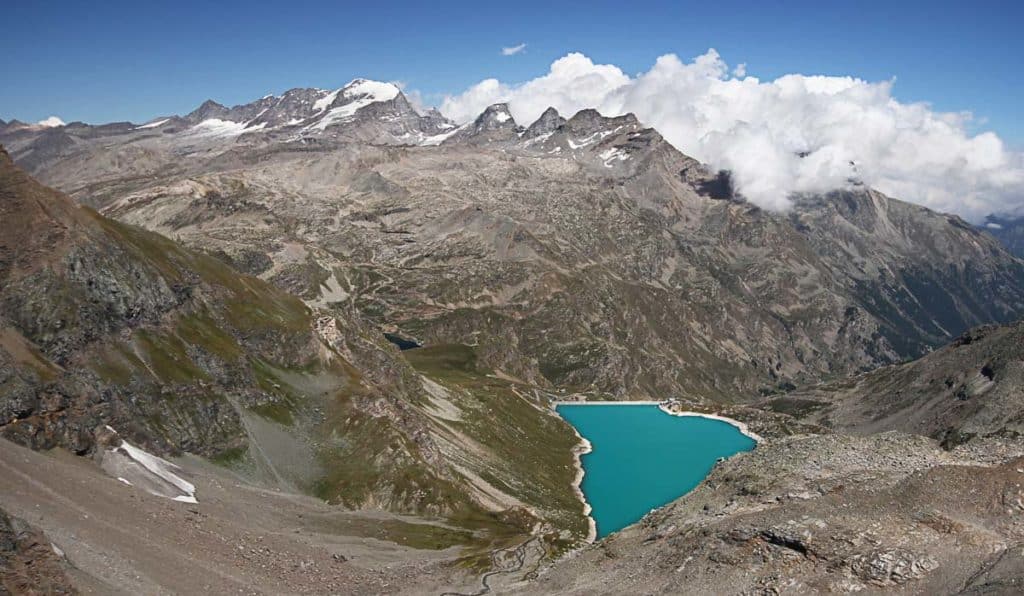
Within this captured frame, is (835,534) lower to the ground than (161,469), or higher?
higher

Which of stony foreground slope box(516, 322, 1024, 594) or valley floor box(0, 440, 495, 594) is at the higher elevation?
stony foreground slope box(516, 322, 1024, 594)

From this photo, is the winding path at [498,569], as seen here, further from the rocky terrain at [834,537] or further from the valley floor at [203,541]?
the rocky terrain at [834,537]

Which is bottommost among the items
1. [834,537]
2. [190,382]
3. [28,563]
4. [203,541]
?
[203,541]

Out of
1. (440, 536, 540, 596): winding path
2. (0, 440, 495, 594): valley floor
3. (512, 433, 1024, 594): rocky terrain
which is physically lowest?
(440, 536, 540, 596): winding path

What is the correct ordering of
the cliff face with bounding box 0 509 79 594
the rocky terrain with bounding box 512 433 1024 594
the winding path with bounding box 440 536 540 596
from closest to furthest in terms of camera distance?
1. the cliff face with bounding box 0 509 79 594
2. the rocky terrain with bounding box 512 433 1024 594
3. the winding path with bounding box 440 536 540 596

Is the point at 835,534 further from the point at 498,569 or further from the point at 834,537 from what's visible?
the point at 498,569

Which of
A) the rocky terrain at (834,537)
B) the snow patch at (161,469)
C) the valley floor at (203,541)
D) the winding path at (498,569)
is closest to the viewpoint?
the rocky terrain at (834,537)

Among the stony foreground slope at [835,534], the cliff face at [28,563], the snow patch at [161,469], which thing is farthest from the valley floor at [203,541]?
the stony foreground slope at [835,534]

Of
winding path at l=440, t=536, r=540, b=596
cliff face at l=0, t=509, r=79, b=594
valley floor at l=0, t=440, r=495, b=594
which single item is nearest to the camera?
cliff face at l=0, t=509, r=79, b=594

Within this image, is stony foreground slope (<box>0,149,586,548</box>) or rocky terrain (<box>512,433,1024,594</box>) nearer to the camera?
rocky terrain (<box>512,433,1024,594</box>)

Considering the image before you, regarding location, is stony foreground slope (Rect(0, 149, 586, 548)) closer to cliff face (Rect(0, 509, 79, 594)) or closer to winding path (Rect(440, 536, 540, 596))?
winding path (Rect(440, 536, 540, 596))

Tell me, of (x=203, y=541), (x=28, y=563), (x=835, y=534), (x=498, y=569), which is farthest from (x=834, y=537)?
(x=28, y=563)

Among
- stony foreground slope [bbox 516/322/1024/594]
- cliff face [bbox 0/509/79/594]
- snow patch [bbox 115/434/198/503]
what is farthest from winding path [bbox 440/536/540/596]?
snow patch [bbox 115/434/198/503]
